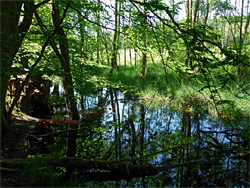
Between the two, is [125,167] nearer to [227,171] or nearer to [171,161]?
[171,161]

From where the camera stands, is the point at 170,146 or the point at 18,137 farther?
the point at 18,137

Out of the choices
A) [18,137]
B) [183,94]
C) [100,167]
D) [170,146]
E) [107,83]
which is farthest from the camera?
[183,94]

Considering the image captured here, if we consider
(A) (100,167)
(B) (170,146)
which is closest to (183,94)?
(B) (170,146)

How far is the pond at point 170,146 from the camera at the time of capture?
2.29 metres

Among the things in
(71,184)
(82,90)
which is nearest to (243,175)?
(71,184)

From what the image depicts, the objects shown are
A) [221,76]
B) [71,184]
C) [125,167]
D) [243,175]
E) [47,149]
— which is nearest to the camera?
[221,76]

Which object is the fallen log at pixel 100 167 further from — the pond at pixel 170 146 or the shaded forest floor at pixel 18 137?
the shaded forest floor at pixel 18 137

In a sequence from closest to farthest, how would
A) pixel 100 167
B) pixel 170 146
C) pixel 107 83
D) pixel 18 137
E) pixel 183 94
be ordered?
pixel 100 167
pixel 170 146
pixel 18 137
pixel 107 83
pixel 183 94

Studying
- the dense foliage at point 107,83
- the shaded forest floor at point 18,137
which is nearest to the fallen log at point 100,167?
the dense foliage at point 107,83

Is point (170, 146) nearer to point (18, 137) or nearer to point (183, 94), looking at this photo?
point (18, 137)

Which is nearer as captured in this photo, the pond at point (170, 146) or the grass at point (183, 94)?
the pond at point (170, 146)

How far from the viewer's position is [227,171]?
97.0 inches

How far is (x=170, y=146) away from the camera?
323cm

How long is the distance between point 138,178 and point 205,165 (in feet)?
3.44
